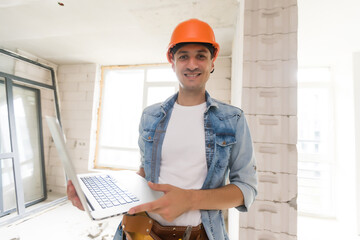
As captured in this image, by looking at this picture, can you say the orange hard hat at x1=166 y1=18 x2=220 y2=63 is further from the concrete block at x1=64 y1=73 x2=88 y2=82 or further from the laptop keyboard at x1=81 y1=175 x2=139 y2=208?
the concrete block at x1=64 y1=73 x2=88 y2=82

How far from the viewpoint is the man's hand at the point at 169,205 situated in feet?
1.53

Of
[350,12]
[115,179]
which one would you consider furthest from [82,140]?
[350,12]

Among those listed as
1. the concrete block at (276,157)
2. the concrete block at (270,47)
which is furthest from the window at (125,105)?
the concrete block at (276,157)

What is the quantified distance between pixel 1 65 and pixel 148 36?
2.34 meters

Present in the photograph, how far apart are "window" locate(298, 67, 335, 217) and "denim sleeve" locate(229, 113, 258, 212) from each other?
10.8ft

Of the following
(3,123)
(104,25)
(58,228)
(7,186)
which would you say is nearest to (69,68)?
(3,123)

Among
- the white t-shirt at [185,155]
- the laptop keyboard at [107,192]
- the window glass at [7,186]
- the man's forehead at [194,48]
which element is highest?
the man's forehead at [194,48]

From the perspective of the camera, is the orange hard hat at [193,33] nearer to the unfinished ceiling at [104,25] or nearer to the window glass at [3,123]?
the unfinished ceiling at [104,25]

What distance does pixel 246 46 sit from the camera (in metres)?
1.48

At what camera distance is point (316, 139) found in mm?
3328

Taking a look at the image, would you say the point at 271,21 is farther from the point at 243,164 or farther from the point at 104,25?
the point at 104,25

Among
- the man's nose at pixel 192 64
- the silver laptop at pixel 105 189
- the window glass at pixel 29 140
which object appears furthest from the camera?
the window glass at pixel 29 140

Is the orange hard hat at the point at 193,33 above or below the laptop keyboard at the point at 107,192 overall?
above

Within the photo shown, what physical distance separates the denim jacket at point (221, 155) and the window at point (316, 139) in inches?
129
